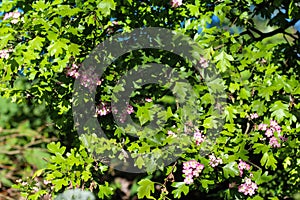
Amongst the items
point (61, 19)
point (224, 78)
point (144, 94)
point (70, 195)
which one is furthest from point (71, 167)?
point (224, 78)

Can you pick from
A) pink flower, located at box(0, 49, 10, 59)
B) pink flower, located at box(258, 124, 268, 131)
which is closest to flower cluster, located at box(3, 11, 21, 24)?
pink flower, located at box(0, 49, 10, 59)

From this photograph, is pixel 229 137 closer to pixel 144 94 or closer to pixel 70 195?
pixel 144 94

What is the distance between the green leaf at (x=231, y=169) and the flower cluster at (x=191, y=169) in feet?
0.58

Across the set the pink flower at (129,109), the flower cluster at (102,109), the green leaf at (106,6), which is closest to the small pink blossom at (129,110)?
the pink flower at (129,109)

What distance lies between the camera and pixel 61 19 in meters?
2.46

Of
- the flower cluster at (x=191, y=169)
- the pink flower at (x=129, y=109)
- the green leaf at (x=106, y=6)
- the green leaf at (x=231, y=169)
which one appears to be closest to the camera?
the green leaf at (x=106, y=6)

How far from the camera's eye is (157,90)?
2.72 meters

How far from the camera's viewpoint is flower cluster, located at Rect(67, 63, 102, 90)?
2.54 m

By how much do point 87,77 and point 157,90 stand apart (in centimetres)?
42

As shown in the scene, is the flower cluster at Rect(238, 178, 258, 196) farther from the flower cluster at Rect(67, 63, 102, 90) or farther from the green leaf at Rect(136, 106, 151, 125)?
the flower cluster at Rect(67, 63, 102, 90)

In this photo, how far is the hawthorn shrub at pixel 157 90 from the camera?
8.01 ft

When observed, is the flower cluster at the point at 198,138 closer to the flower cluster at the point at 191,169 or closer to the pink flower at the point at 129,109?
the flower cluster at the point at 191,169

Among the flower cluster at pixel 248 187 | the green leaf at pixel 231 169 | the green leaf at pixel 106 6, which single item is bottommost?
the flower cluster at pixel 248 187

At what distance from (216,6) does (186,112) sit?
1.97ft
